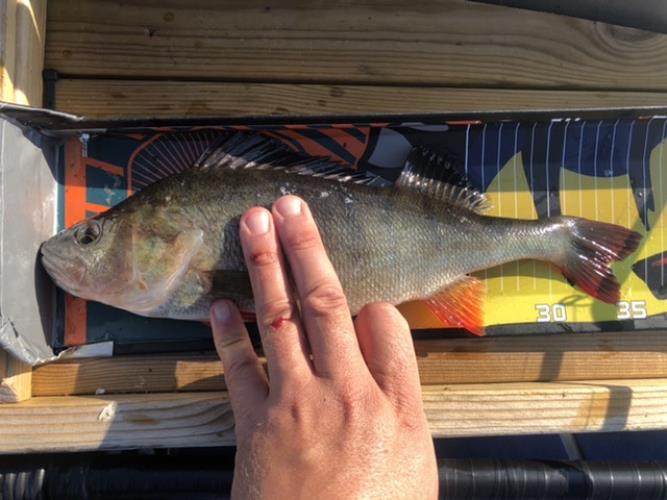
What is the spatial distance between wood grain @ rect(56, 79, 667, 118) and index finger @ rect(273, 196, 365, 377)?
1.78 feet

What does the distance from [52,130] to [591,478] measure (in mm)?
2082

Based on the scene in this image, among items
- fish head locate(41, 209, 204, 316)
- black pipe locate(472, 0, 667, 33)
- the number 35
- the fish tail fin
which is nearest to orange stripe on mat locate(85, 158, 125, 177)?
fish head locate(41, 209, 204, 316)

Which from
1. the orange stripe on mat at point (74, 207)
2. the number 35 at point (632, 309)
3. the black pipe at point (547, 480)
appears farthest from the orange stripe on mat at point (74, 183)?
the number 35 at point (632, 309)

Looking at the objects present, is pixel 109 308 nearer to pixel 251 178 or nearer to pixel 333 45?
pixel 251 178

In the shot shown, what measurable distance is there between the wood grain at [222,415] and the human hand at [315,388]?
0.28m

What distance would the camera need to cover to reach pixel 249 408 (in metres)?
1.29

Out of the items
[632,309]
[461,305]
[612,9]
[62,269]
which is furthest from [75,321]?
[612,9]

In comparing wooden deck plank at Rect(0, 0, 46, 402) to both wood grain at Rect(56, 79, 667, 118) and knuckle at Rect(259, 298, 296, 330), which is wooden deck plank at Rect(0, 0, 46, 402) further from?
knuckle at Rect(259, 298, 296, 330)

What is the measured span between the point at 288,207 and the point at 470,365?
888 mm

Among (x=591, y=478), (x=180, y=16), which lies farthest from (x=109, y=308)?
(x=591, y=478)

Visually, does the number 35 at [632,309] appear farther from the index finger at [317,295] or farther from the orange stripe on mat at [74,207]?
the orange stripe on mat at [74,207]

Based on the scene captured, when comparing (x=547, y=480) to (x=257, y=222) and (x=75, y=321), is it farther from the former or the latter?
(x=75, y=321)

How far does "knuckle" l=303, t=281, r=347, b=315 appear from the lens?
1303 millimetres

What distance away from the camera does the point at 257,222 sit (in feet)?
4.69
